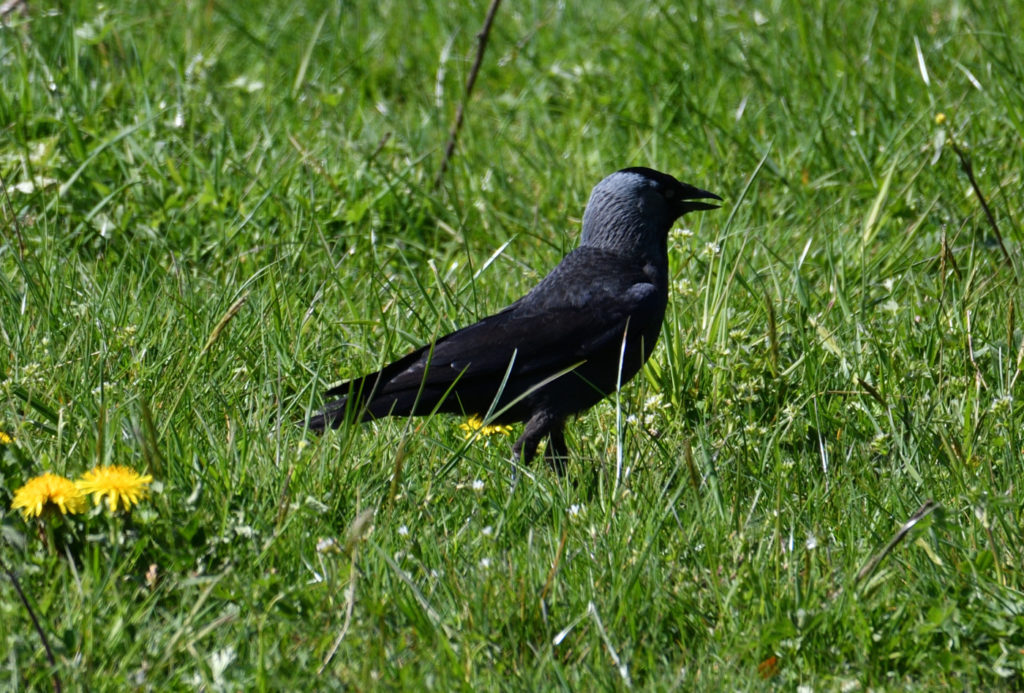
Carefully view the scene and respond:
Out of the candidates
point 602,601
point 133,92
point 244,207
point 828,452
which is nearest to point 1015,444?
point 828,452

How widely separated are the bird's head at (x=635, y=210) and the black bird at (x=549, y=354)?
15 mm

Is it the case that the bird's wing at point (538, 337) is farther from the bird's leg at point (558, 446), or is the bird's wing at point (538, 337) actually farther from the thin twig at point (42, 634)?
the thin twig at point (42, 634)

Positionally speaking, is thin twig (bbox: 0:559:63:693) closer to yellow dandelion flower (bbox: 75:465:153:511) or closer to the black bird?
yellow dandelion flower (bbox: 75:465:153:511)

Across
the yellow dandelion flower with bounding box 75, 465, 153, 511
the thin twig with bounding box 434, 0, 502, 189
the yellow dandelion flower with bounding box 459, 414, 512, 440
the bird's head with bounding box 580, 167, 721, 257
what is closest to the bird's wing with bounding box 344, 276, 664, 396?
the yellow dandelion flower with bounding box 459, 414, 512, 440

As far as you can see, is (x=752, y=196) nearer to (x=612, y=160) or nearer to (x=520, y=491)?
(x=612, y=160)

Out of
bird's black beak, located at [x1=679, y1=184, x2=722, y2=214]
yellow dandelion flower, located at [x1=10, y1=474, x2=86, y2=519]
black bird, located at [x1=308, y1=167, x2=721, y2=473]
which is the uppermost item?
bird's black beak, located at [x1=679, y1=184, x2=722, y2=214]

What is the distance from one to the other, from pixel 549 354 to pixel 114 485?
1705 mm

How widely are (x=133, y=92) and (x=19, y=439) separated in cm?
289

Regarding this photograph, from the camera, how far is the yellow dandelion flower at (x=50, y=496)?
8.51 feet

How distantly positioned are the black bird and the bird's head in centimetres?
1

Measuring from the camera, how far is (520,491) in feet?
10.5

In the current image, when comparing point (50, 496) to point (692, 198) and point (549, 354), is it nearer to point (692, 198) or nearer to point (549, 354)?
point (549, 354)

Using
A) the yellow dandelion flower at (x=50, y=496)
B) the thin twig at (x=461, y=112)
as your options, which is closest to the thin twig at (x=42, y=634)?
the yellow dandelion flower at (x=50, y=496)

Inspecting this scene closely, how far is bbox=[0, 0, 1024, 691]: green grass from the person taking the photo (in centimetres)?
256
